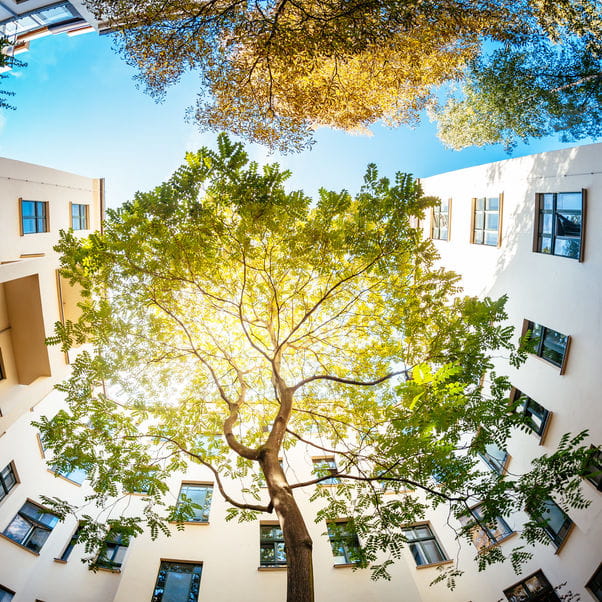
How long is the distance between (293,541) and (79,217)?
666 inches

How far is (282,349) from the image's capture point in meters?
8.99

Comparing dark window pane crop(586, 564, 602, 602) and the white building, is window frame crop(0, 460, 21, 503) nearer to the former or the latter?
the white building

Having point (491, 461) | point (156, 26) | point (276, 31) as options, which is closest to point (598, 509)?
point (491, 461)

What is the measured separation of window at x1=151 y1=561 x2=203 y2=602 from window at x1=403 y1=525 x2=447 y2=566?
784 cm

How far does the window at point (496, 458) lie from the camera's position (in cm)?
1267

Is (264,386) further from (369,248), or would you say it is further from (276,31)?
(276,31)

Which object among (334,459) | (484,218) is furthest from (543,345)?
(334,459)

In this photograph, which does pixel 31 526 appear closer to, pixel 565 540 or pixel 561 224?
pixel 565 540

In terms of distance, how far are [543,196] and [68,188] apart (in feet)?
62.5

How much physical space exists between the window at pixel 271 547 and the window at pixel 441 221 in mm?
14815

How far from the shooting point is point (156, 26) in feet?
24.9

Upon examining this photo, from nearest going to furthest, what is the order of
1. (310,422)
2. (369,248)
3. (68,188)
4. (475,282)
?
(369,248)
(310,422)
(475,282)
(68,188)

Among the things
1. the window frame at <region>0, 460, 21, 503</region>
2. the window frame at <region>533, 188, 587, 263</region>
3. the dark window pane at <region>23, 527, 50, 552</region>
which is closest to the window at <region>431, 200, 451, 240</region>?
the window frame at <region>533, 188, 587, 263</region>

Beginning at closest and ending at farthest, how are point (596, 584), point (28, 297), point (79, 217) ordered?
point (596, 584) < point (28, 297) < point (79, 217)
